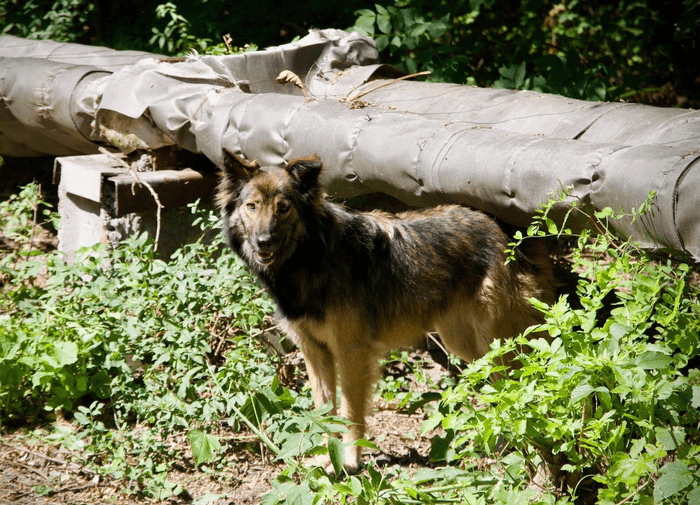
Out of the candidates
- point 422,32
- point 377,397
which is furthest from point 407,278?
point 422,32

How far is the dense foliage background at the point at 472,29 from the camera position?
818 cm

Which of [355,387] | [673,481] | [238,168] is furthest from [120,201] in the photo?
[673,481]

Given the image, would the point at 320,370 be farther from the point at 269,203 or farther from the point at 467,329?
the point at 269,203

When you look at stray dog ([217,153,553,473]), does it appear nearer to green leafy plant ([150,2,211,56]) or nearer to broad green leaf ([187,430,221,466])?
broad green leaf ([187,430,221,466])

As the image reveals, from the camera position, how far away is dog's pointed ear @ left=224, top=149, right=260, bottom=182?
4.01 metres

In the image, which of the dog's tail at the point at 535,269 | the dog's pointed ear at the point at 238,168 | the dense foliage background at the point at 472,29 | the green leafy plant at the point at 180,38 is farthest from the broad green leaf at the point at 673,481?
the green leafy plant at the point at 180,38

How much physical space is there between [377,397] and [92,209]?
309cm

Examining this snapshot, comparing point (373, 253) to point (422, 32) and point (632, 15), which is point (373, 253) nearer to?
point (422, 32)

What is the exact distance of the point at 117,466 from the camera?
3.80m

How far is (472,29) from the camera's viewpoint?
903cm

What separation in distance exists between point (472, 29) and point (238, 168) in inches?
243

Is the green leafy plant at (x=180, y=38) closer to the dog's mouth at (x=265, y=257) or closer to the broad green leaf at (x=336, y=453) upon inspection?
the dog's mouth at (x=265, y=257)

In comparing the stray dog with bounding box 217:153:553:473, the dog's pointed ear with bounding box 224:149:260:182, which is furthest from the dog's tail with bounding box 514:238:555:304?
the dog's pointed ear with bounding box 224:149:260:182

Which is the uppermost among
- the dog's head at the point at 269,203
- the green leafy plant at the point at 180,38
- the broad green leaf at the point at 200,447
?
the green leafy plant at the point at 180,38
